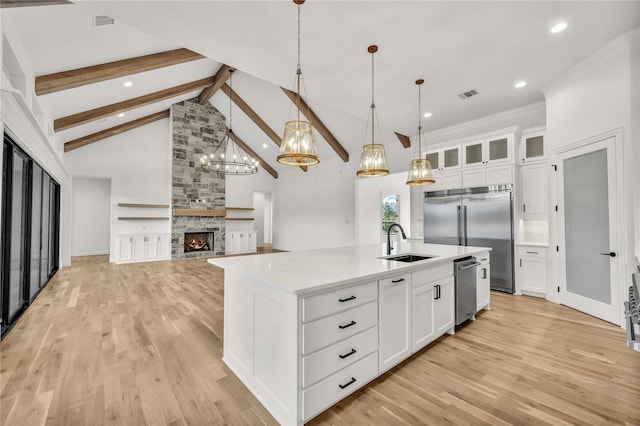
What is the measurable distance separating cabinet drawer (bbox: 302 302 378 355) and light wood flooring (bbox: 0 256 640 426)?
46 centimetres

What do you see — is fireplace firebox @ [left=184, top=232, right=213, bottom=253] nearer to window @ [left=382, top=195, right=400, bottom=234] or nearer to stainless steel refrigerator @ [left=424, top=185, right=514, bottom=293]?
window @ [left=382, top=195, right=400, bottom=234]

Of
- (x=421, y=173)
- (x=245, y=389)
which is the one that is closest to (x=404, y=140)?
(x=421, y=173)

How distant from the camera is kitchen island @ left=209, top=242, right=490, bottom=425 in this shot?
1.56 m

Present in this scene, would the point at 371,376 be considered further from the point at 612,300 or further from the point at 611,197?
the point at 611,197

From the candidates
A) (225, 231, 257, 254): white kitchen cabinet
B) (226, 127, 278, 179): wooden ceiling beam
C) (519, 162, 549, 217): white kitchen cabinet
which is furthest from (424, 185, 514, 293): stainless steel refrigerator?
(226, 127, 278, 179): wooden ceiling beam

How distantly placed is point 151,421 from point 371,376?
1383 millimetres

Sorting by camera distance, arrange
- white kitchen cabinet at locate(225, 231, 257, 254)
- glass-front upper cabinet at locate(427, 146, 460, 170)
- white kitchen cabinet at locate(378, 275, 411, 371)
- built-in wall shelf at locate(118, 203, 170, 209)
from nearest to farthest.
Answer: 1. white kitchen cabinet at locate(378, 275, 411, 371)
2. glass-front upper cabinet at locate(427, 146, 460, 170)
3. built-in wall shelf at locate(118, 203, 170, 209)
4. white kitchen cabinet at locate(225, 231, 257, 254)

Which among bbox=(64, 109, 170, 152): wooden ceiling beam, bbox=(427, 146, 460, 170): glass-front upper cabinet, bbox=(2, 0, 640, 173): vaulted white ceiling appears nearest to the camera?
bbox=(2, 0, 640, 173): vaulted white ceiling

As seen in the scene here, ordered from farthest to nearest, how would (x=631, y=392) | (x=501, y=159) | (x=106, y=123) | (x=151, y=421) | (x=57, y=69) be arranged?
(x=106, y=123), (x=501, y=159), (x=57, y=69), (x=631, y=392), (x=151, y=421)

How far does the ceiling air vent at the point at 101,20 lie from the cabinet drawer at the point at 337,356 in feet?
13.1

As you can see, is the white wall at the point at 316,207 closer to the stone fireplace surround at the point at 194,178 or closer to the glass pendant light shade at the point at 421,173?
the stone fireplace surround at the point at 194,178

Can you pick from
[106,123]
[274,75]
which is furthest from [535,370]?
[106,123]

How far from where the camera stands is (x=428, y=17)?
2.70 meters

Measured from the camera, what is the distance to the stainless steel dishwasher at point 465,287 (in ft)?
9.43
